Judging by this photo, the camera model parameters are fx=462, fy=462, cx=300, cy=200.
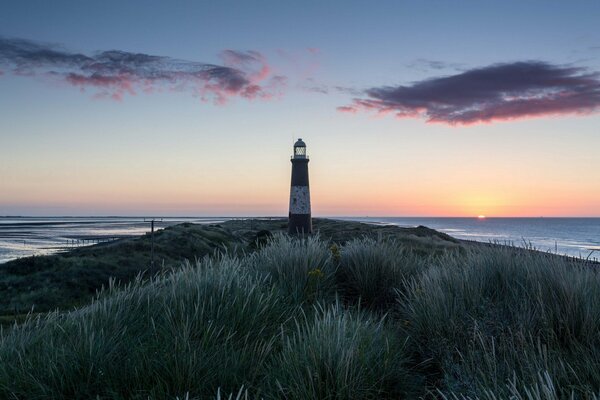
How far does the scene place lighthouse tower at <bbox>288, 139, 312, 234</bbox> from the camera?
26.2 meters

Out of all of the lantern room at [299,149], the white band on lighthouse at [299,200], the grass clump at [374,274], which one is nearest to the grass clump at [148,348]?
the grass clump at [374,274]

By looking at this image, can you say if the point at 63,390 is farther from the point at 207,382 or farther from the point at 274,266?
the point at 274,266

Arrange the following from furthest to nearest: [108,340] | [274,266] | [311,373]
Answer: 1. [274,266]
2. [108,340]
3. [311,373]

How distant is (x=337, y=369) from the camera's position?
3943mm

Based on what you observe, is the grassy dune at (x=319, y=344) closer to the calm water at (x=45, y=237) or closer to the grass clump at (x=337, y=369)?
the grass clump at (x=337, y=369)

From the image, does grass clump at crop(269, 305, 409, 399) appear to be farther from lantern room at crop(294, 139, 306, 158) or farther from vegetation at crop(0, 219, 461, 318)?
lantern room at crop(294, 139, 306, 158)

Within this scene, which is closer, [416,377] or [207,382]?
[207,382]

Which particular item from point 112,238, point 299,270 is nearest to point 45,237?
point 112,238

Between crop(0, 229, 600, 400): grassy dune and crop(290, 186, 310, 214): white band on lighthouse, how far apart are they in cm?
1902

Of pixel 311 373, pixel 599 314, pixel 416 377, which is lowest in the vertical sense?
pixel 416 377

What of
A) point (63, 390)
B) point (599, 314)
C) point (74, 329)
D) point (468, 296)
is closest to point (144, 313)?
point (74, 329)

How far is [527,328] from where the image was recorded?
4902 millimetres

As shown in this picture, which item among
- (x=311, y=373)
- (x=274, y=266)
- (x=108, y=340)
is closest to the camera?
(x=311, y=373)

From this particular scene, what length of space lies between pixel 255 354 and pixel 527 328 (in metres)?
2.89
